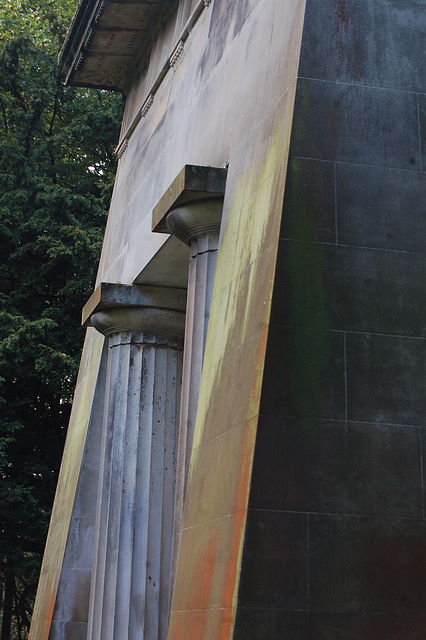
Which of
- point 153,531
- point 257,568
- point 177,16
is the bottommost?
point 257,568

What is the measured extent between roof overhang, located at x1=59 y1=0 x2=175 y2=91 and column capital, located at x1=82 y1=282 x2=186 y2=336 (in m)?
5.67

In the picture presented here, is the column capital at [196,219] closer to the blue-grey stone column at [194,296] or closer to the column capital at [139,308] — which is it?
the blue-grey stone column at [194,296]

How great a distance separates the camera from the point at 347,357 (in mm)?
9203

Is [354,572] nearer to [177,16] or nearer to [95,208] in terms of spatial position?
[177,16]

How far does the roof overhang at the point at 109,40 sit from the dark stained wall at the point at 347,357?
8.27 metres

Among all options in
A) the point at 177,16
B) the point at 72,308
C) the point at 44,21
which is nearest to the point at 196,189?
the point at 177,16

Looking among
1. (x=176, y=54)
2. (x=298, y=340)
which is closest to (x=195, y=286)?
(x=298, y=340)

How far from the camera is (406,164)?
10117 millimetres

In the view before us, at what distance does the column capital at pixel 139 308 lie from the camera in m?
16.3

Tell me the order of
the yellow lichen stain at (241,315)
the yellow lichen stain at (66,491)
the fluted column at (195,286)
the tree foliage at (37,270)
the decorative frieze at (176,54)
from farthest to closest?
the tree foliage at (37,270), the yellow lichen stain at (66,491), the decorative frieze at (176,54), the fluted column at (195,286), the yellow lichen stain at (241,315)

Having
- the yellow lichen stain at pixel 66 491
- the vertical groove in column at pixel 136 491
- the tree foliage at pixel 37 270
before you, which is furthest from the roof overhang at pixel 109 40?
the tree foliage at pixel 37 270

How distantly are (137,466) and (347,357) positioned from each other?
713 cm

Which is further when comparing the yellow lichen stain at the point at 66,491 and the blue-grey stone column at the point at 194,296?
the yellow lichen stain at the point at 66,491

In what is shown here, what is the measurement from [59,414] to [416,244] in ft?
77.1
